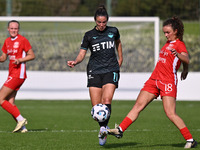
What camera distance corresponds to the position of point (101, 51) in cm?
861

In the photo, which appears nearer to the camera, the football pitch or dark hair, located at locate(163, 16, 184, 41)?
dark hair, located at locate(163, 16, 184, 41)

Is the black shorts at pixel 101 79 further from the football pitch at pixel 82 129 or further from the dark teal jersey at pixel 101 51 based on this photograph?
the football pitch at pixel 82 129

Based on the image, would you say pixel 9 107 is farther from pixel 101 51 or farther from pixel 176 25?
pixel 176 25

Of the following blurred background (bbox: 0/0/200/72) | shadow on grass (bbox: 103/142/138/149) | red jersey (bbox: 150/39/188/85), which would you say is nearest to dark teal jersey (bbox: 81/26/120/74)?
red jersey (bbox: 150/39/188/85)

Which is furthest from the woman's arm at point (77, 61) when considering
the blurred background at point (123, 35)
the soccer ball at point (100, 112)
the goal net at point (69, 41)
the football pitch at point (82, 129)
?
the blurred background at point (123, 35)

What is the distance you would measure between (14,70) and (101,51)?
2.38 m

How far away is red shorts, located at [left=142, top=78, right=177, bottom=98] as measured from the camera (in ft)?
26.1

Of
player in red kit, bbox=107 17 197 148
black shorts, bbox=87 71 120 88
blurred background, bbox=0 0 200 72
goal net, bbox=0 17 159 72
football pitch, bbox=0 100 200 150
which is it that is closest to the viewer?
player in red kit, bbox=107 17 197 148

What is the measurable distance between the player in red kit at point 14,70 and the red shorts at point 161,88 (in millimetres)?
3031

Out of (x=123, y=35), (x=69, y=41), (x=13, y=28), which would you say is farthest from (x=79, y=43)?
(x=13, y=28)

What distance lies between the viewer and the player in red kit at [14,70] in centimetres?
1012

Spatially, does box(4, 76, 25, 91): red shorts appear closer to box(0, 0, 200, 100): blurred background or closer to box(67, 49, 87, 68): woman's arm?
box(67, 49, 87, 68): woman's arm

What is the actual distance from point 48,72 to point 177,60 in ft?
33.8

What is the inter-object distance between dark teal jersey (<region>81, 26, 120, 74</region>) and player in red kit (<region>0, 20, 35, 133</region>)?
1.95m
